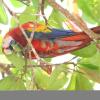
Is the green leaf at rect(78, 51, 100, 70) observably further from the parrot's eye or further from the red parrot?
the parrot's eye

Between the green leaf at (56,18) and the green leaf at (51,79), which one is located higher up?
the green leaf at (56,18)

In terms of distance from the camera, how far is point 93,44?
1137 millimetres

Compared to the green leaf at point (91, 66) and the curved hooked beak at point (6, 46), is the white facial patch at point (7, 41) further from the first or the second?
the green leaf at point (91, 66)

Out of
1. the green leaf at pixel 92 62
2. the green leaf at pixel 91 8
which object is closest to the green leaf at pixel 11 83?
the green leaf at pixel 92 62

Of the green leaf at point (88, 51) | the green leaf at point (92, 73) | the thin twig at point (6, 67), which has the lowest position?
the green leaf at point (92, 73)

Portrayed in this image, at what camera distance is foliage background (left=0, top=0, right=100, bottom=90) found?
1138 millimetres

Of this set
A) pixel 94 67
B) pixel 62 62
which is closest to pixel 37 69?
pixel 62 62

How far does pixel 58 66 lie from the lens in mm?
1156

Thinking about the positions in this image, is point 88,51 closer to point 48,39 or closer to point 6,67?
point 48,39

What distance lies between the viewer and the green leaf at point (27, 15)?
3.76ft

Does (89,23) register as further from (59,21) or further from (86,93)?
(86,93)

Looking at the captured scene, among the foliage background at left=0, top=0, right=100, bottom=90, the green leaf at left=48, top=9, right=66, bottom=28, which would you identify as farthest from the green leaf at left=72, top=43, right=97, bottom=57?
the green leaf at left=48, top=9, right=66, bottom=28

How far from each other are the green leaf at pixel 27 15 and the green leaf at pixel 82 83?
24 cm

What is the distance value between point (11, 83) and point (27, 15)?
0.75 feet
